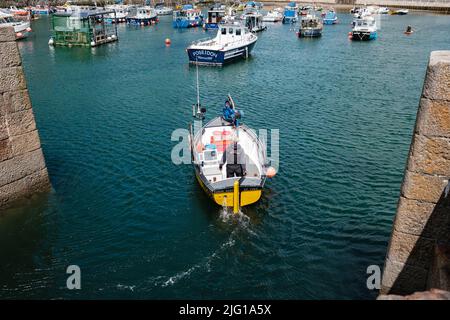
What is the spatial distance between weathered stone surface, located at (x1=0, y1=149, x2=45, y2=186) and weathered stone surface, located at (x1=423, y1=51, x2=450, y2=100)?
17.0 m

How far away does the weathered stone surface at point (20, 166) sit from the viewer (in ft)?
59.8

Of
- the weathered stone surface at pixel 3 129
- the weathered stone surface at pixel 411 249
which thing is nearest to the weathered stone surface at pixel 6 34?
the weathered stone surface at pixel 3 129

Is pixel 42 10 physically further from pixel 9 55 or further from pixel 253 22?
pixel 9 55

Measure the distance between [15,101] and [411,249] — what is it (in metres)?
16.7

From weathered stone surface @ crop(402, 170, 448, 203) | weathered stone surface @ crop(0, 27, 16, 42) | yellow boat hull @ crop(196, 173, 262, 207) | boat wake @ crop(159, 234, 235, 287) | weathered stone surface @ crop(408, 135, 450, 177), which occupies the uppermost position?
weathered stone surface @ crop(0, 27, 16, 42)

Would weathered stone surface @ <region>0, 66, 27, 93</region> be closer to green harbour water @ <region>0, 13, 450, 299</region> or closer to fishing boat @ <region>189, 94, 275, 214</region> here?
green harbour water @ <region>0, 13, 450, 299</region>

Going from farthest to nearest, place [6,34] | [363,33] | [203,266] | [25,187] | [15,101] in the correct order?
[363,33] → [25,187] → [15,101] → [6,34] → [203,266]

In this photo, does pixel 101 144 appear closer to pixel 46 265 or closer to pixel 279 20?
pixel 46 265

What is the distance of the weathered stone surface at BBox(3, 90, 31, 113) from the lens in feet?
58.0

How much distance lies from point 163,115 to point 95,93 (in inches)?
417

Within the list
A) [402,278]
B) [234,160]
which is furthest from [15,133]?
[402,278]

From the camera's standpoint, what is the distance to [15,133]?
60.0ft

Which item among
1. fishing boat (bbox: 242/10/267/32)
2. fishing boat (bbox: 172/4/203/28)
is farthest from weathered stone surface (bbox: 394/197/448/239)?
fishing boat (bbox: 172/4/203/28)
